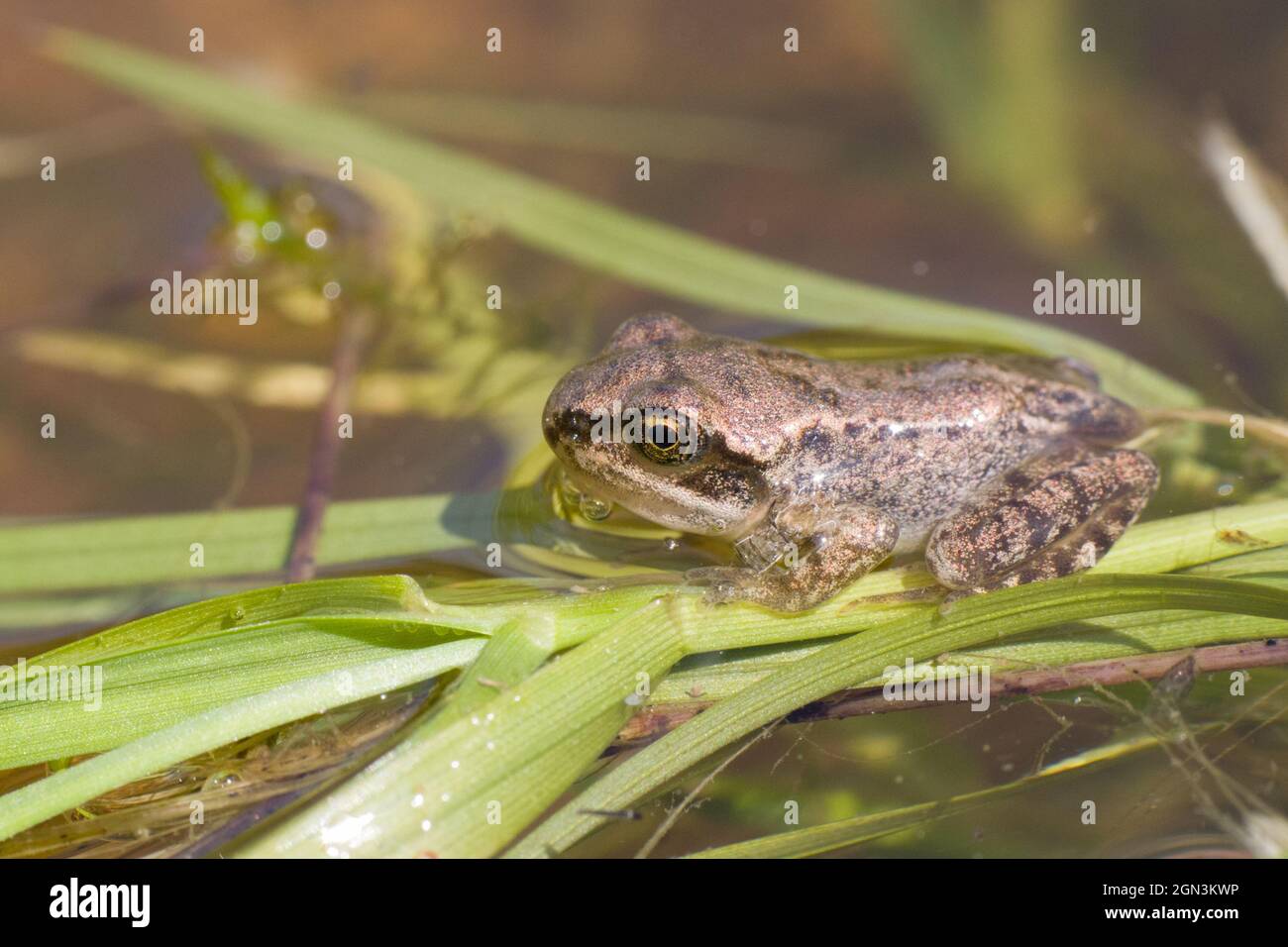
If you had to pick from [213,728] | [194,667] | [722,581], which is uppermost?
[722,581]

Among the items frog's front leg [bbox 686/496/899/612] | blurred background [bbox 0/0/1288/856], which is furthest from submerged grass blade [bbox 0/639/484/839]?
blurred background [bbox 0/0/1288/856]

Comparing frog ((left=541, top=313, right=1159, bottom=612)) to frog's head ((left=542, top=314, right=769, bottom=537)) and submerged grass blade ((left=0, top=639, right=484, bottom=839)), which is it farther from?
submerged grass blade ((left=0, top=639, right=484, bottom=839))

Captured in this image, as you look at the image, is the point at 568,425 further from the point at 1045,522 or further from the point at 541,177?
the point at 541,177

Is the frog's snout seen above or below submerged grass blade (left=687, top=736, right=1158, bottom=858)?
above

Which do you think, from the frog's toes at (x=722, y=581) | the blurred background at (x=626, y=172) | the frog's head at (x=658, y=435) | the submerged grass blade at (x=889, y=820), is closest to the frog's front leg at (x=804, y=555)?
Result: the frog's toes at (x=722, y=581)

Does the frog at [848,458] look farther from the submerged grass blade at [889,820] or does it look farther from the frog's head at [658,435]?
the submerged grass blade at [889,820]

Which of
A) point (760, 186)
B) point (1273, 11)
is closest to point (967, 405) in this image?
point (760, 186)

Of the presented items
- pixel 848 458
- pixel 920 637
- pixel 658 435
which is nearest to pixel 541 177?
pixel 658 435
